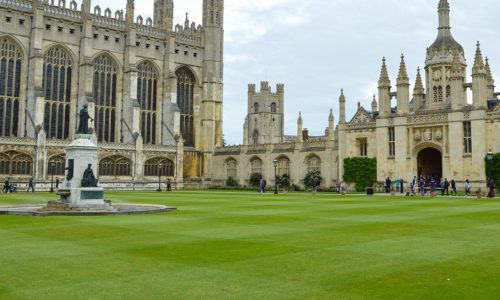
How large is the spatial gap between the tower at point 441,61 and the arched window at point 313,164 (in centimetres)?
1207

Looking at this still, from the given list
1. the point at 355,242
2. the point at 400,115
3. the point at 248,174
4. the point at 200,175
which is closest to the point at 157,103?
the point at 200,175

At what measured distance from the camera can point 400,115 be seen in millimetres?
43125

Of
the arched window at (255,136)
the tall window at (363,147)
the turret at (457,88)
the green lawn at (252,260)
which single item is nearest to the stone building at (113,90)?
the tall window at (363,147)

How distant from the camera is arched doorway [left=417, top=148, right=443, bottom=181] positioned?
44.4 metres

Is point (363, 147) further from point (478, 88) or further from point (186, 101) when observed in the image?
point (186, 101)

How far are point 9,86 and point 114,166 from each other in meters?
13.2

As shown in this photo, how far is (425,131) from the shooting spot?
137 ft

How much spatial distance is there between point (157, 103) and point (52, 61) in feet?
43.1

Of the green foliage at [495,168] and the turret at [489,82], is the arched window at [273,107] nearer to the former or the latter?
the turret at [489,82]

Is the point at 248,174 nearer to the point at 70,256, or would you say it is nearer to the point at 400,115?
the point at 400,115

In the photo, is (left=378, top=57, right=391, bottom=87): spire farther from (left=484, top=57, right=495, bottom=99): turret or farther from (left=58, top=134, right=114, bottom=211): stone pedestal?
(left=58, top=134, right=114, bottom=211): stone pedestal

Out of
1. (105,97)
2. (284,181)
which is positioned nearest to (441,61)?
(284,181)

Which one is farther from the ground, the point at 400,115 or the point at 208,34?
the point at 208,34

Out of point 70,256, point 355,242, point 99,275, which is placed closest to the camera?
point 99,275
